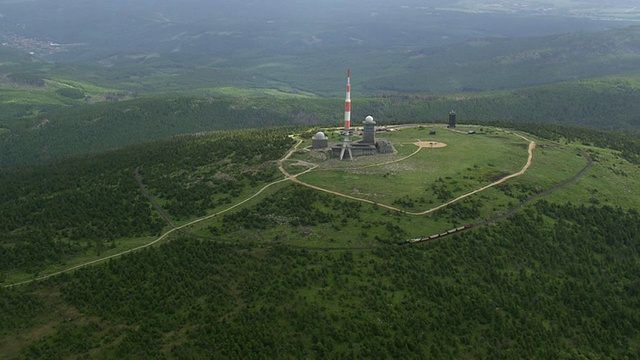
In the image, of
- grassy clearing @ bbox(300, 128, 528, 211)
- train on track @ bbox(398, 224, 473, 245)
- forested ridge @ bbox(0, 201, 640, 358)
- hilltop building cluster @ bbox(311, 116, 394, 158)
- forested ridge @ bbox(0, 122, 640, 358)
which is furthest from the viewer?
hilltop building cluster @ bbox(311, 116, 394, 158)

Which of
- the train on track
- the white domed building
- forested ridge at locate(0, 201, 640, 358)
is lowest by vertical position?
forested ridge at locate(0, 201, 640, 358)

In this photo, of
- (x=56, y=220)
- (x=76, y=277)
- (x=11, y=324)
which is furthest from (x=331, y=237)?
(x=56, y=220)

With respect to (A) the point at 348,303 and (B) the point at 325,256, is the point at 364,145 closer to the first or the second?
(B) the point at 325,256

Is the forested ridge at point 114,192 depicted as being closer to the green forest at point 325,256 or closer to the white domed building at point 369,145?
the green forest at point 325,256

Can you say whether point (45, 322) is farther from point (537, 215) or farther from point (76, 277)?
point (537, 215)

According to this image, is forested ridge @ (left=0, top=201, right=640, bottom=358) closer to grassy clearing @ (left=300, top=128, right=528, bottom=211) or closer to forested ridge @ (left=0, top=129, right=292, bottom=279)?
forested ridge @ (left=0, top=129, right=292, bottom=279)

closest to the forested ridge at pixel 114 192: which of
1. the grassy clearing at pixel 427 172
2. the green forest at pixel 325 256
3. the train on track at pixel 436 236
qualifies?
the green forest at pixel 325 256

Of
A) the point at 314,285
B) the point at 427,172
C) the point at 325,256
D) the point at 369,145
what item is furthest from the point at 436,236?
the point at 369,145

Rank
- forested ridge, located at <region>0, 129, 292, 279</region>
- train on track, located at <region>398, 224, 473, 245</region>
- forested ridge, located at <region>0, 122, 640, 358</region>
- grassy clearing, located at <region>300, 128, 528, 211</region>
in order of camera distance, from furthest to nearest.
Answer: grassy clearing, located at <region>300, 128, 528, 211</region>
forested ridge, located at <region>0, 129, 292, 279</region>
train on track, located at <region>398, 224, 473, 245</region>
forested ridge, located at <region>0, 122, 640, 358</region>

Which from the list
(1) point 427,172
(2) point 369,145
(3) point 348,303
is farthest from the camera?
(2) point 369,145

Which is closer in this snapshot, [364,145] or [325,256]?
[325,256]

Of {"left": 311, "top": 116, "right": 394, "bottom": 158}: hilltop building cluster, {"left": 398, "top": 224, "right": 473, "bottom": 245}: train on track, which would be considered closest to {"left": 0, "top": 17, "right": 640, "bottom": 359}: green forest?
{"left": 398, "top": 224, "right": 473, "bottom": 245}: train on track
